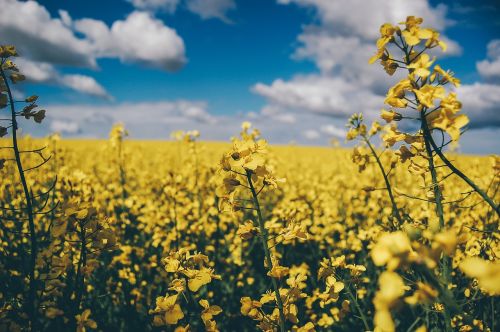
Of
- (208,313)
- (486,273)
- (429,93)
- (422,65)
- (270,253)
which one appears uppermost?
(422,65)

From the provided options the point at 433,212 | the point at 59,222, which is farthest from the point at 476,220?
the point at 59,222

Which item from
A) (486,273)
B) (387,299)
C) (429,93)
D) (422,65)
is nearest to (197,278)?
(387,299)

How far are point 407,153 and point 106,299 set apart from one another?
3930 mm

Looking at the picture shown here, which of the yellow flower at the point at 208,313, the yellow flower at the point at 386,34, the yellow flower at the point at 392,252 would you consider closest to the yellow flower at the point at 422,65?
the yellow flower at the point at 386,34

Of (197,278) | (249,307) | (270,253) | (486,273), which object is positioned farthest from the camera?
(270,253)

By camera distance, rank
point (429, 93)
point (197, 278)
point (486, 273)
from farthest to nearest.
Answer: point (197, 278), point (429, 93), point (486, 273)

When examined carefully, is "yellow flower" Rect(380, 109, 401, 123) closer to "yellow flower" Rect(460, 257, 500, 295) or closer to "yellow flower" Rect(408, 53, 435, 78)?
"yellow flower" Rect(408, 53, 435, 78)

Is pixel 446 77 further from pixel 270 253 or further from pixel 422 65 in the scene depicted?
pixel 270 253

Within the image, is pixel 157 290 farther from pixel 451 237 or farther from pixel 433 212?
pixel 451 237

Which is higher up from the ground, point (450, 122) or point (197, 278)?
point (450, 122)

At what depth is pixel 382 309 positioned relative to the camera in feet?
2.78

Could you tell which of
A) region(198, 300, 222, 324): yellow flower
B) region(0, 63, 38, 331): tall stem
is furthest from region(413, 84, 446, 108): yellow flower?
region(0, 63, 38, 331): tall stem

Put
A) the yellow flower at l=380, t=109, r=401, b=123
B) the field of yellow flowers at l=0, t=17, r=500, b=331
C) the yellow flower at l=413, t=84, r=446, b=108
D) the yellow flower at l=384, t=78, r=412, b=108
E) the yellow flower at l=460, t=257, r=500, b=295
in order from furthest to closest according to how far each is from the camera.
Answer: the yellow flower at l=380, t=109, r=401, b=123 < the yellow flower at l=384, t=78, r=412, b=108 < the yellow flower at l=413, t=84, r=446, b=108 < the field of yellow flowers at l=0, t=17, r=500, b=331 < the yellow flower at l=460, t=257, r=500, b=295

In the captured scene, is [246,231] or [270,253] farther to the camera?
[270,253]
